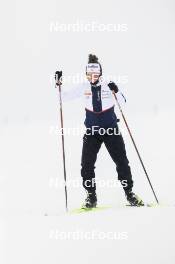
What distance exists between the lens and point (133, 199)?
3361 millimetres

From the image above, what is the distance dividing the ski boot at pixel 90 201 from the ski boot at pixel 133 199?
0.25 m

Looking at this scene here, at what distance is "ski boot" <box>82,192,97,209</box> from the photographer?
3.37 meters

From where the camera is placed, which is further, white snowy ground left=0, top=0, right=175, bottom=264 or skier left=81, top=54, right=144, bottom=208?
skier left=81, top=54, right=144, bottom=208

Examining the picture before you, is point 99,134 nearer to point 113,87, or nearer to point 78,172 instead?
point 113,87

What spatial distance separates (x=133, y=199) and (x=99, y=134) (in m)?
0.56

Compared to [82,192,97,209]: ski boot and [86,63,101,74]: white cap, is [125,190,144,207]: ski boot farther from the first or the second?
[86,63,101,74]: white cap

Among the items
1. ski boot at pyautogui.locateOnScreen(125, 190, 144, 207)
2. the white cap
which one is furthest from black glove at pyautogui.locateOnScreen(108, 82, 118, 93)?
ski boot at pyautogui.locateOnScreen(125, 190, 144, 207)

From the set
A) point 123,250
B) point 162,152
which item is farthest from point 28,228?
point 162,152

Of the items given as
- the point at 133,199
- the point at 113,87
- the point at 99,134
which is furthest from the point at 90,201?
the point at 113,87

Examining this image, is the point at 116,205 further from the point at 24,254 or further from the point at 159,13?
the point at 159,13

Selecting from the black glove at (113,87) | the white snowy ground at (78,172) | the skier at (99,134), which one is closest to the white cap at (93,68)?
the skier at (99,134)

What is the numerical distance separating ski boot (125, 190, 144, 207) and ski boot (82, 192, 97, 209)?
0.25 metres

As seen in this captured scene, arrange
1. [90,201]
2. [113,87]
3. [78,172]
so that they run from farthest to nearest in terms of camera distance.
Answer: [78,172]
[90,201]
[113,87]

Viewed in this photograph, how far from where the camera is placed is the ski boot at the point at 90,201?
3367 millimetres
